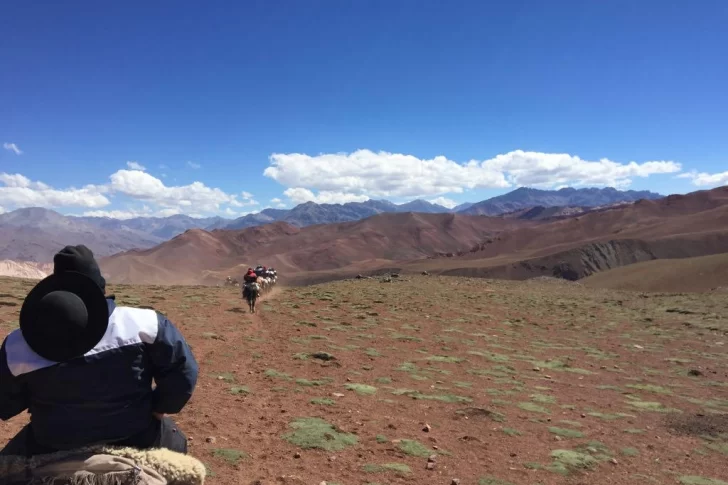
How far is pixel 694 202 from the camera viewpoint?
7574 inches

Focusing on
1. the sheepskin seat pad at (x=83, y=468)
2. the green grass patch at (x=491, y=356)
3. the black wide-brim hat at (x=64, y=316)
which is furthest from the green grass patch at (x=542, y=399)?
the black wide-brim hat at (x=64, y=316)

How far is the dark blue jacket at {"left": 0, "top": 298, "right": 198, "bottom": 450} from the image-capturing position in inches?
127

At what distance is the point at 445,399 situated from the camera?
10.4 meters

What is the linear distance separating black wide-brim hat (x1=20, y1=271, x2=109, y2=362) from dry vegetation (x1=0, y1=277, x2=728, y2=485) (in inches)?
147

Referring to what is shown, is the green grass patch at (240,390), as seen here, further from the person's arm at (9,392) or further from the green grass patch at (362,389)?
the person's arm at (9,392)

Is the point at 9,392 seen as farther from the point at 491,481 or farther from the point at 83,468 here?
the point at 491,481

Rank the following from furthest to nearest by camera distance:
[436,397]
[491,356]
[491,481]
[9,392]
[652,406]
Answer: [491,356]
[652,406]
[436,397]
[491,481]
[9,392]

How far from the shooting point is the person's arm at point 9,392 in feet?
10.7

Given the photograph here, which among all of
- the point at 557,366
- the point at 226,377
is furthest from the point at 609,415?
Answer: the point at 226,377

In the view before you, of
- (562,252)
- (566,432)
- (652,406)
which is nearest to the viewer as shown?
(566,432)

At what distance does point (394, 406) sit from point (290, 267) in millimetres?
181001

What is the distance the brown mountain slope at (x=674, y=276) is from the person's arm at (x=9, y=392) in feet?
158

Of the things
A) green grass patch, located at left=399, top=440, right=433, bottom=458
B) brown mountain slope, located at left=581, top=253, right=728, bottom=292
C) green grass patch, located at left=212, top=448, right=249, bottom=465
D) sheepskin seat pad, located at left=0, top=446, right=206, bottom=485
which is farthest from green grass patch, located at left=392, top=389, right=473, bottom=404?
brown mountain slope, located at left=581, top=253, right=728, bottom=292

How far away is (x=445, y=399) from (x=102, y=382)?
836 cm
